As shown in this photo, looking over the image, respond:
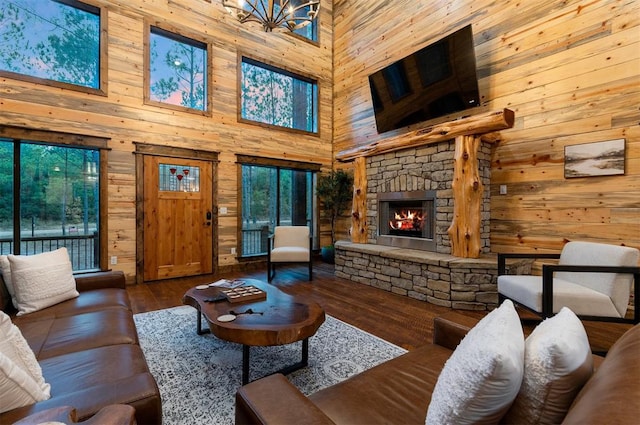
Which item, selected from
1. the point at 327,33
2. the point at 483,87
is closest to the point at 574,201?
the point at 483,87

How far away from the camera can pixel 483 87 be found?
4172 millimetres

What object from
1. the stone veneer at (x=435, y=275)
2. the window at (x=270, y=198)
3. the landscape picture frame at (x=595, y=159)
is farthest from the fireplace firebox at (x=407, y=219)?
the window at (x=270, y=198)

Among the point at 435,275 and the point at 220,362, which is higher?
the point at 435,275

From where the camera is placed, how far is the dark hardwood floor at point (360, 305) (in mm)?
2668

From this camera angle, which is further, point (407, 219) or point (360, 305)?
point (407, 219)

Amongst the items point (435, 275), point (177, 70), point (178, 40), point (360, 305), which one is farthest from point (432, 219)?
point (178, 40)

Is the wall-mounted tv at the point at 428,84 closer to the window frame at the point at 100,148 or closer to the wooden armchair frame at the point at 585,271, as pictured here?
the wooden armchair frame at the point at 585,271

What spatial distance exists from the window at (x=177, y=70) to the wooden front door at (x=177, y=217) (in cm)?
103

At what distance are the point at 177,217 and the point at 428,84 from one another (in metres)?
4.37

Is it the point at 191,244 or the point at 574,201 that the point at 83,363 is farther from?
the point at 574,201

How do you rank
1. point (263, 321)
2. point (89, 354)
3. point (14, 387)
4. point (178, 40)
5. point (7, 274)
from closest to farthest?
1. point (14, 387)
2. point (89, 354)
3. point (263, 321)
4. point (7, 274)
5. point (178, 40)

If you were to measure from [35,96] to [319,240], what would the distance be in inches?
195

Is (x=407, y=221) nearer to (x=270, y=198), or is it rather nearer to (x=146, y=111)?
(x=270, y=198)

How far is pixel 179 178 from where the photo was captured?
482 cm
